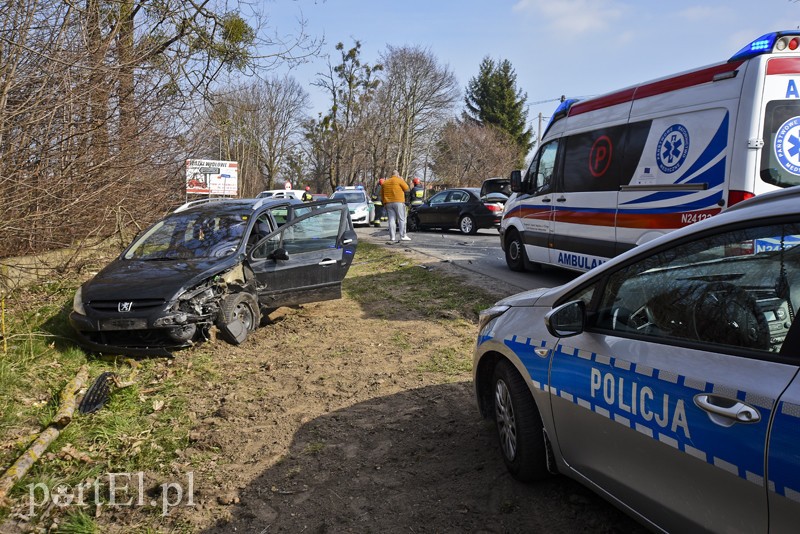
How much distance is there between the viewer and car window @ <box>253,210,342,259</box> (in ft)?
23.4

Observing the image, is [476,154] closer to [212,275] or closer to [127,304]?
[212,275]

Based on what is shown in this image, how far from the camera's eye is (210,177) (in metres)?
19.3

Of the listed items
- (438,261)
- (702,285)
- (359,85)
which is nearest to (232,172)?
(438,261)

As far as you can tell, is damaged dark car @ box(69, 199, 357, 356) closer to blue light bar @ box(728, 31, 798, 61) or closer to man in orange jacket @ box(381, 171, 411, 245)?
blue light bar @ box(728, 31, 798, 61)

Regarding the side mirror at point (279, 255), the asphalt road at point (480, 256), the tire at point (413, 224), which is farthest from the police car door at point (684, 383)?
the tire at point (413, 224)

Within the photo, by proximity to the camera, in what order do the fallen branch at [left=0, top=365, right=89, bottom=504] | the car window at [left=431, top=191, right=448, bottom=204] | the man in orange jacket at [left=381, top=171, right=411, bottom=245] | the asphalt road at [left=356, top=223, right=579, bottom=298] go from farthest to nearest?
1. the car window at [left=431, top=191, right=448, bottom=204]
2. the man in orange jacket at [left=381, top=171, right=411, bottom=245]
3. the asphalt road at [left=356, top=223, right=579, bottom=298]
4. the fallen branch at [left=0, top=365, right=89, bottom=504]

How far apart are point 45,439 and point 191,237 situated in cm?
356

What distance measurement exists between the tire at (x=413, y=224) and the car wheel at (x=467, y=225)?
2287 mm

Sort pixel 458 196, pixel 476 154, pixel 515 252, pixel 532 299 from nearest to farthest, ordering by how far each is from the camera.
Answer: pixel 532 299
pixel 515 252
pixel 458 196
pixel 476 154

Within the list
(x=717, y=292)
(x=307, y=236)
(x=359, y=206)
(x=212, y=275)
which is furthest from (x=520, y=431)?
(x=359, y=206)

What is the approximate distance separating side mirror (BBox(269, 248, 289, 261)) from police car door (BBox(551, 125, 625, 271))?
4009mm

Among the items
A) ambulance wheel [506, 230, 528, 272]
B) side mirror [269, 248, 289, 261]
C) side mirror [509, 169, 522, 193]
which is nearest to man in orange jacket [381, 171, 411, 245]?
ambulance wheel [506, 230, 528, 272]

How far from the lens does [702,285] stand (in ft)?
7.38

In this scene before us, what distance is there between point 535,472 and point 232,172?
20470 millimetres
